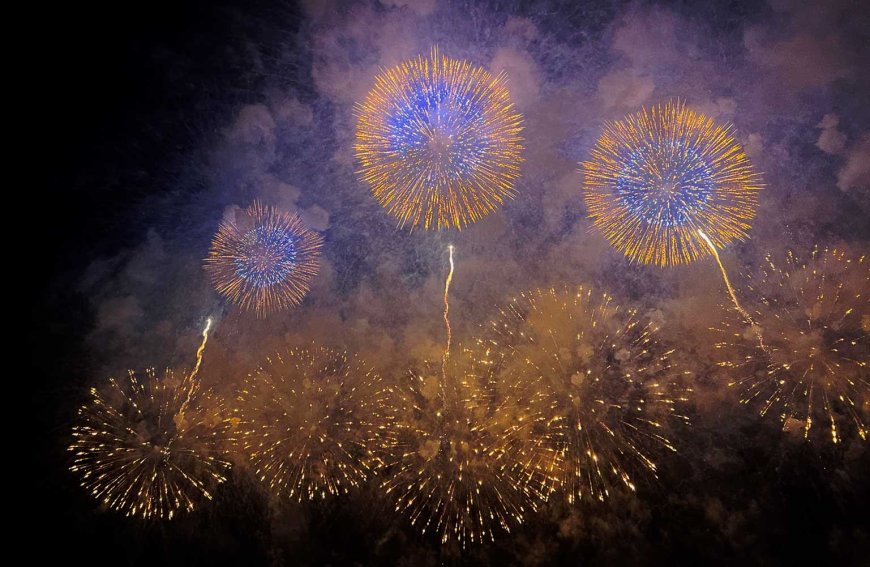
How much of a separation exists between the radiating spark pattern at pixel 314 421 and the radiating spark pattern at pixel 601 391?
4.90 ft

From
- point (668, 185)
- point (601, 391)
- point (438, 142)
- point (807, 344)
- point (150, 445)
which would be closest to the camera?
point (668, 185)

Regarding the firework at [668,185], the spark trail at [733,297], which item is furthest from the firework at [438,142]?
the spark trail at [733,297]

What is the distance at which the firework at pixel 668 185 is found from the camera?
355 cm

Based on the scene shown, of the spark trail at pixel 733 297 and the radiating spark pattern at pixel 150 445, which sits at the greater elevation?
the spark trail at pixel 733 297

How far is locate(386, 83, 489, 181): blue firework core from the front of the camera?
3.61 m

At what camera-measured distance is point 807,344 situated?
3826 mm

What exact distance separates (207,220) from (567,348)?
387cm

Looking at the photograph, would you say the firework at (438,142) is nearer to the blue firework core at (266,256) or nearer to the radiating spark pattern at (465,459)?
the blue firework core at (266,256)

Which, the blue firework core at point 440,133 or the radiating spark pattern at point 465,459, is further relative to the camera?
the radiating spark pattern at point 465,459

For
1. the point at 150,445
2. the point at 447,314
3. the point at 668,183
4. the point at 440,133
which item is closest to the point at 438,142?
the point at 440,133

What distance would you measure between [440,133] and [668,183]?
1868 millimetres

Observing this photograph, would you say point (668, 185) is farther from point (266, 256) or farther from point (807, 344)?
point (266, 256)

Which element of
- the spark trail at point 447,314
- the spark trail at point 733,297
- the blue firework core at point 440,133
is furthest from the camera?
the spark trail at point 447,314

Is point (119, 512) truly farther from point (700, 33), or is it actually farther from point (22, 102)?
point (700, 33)
